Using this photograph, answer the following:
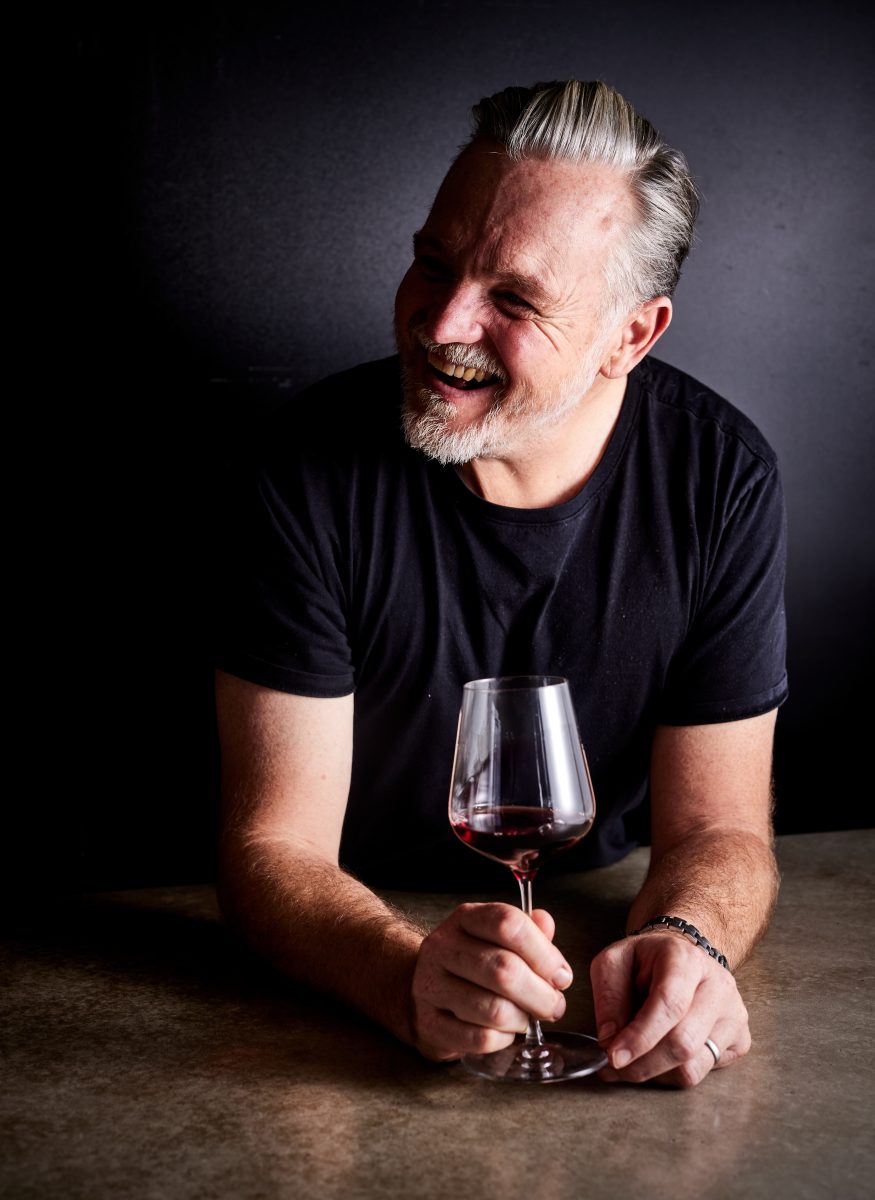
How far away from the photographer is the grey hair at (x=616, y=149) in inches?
63.7

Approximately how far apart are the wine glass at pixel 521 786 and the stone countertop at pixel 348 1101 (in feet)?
0.10

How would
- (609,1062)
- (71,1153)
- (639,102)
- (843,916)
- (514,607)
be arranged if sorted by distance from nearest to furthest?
1. (71,1153)
2. (609,1062)
3. (843,916)
4. (514,607)
5. (639,102)

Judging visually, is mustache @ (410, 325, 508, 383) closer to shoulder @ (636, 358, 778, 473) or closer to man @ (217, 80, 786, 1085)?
man @ (217, 80, 786, 1085)

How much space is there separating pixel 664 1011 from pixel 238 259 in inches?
60.6

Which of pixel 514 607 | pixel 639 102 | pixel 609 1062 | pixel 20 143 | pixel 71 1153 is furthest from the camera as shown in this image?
pixel 639 102

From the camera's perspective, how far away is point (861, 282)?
8.06 feet

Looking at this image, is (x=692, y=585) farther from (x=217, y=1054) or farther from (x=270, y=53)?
(x=270, y=53)

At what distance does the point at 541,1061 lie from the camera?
1.11 m

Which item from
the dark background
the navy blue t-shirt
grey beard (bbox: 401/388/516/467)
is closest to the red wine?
the navy blue t-shirt

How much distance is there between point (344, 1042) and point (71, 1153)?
275mm

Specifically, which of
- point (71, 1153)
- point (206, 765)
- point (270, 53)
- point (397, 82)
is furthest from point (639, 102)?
point (71, 1153)

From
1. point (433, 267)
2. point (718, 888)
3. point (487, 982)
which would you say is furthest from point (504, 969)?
point (433, 267)

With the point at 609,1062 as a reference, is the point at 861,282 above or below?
above

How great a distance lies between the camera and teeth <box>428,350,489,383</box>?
1593mm
